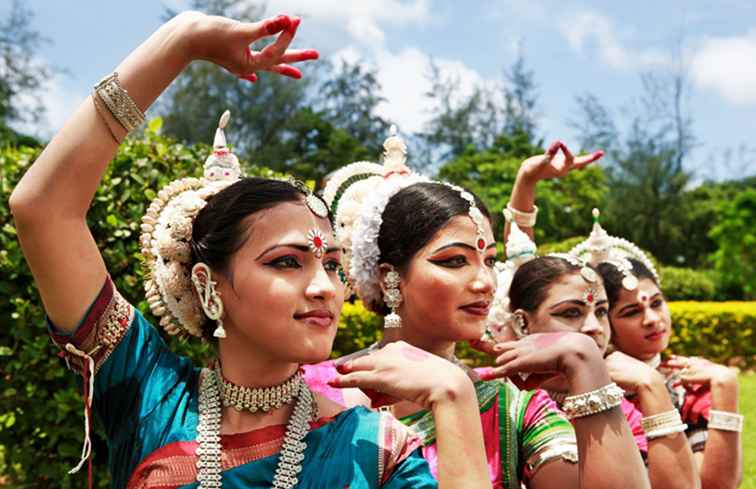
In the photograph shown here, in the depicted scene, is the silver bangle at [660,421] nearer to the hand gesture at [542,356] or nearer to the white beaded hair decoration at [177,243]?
the hand gesture at [542,356]

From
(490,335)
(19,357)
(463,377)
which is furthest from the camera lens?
(19,357)

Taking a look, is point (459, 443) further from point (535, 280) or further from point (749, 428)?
point (749, 428)

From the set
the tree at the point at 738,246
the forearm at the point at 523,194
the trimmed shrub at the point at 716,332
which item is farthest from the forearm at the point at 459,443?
the tree at the point at 738,246

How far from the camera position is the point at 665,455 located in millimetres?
3010

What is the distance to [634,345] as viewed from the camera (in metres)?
4.05

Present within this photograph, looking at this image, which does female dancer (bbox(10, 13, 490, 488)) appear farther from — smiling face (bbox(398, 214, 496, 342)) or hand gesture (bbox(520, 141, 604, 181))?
hand gesture (bbox(520, 141, 604, 181))

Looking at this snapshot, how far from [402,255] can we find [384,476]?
39.7 inches

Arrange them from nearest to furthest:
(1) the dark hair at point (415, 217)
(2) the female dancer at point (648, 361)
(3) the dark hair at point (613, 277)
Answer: (1) the dark hair at point (415, 217)
(2) the female dancer at point (648, 361)
(3) the dark hair at point (613, 277)

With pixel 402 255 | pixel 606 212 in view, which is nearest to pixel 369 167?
pixel 402 255

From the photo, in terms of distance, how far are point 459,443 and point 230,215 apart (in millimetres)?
855

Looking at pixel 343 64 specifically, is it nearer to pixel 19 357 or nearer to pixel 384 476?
pixel 19 357

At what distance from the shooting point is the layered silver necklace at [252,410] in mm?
1993

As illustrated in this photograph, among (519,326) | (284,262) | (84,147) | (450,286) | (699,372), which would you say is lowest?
(699,372)

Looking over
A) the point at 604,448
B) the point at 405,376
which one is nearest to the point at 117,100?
the point at 405,376
